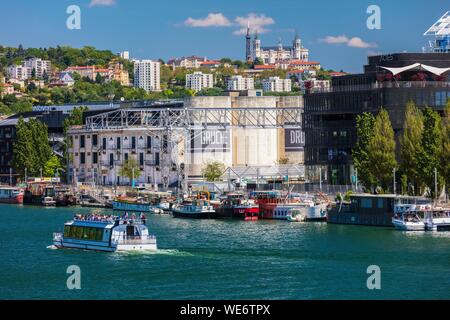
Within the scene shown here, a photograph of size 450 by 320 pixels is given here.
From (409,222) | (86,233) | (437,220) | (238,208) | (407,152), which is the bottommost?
(86,233)

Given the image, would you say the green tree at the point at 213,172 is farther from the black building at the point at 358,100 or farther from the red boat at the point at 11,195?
the red boat at the point at 11,195

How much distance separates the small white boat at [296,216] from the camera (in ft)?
458

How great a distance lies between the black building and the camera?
14950cm

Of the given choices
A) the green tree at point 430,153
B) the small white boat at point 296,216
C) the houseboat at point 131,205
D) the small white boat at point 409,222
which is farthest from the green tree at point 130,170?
the small white boat at point 409,222

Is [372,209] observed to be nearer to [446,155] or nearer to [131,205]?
[446,155]

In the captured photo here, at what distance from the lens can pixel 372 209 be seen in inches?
5118

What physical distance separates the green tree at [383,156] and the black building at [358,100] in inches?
315

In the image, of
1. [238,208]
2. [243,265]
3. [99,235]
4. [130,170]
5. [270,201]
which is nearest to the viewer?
[243,265]

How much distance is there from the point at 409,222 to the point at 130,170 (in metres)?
76.8

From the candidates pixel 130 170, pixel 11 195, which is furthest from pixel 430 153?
pixel 11 195

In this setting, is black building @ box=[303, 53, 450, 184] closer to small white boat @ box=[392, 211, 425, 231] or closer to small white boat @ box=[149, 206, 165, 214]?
small white boat @ box=[149, 206, 165, 214]

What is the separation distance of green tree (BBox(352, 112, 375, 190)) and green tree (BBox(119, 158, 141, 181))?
52639 mm

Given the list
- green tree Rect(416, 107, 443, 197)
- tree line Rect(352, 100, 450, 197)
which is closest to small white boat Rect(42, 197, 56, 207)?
tree line Rect(352, 100, 450, 197)

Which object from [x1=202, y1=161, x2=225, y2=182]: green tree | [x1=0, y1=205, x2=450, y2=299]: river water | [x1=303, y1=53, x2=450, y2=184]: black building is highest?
[x1=303, y1=53, x2=450, y2=184]: black building
